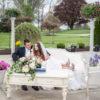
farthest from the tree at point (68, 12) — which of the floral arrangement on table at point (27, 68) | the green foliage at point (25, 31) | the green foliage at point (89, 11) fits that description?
the floral arrangement on table at point (27, 68)

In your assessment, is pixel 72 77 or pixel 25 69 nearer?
pixel 25 69

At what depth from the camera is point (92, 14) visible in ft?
23.7

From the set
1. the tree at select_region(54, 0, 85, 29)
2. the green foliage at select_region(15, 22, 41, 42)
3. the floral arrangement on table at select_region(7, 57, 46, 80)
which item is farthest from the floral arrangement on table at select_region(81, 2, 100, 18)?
the tree at select_region(54, 0, 85, 29)

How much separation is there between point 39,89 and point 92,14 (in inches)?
149

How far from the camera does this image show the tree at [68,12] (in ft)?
125

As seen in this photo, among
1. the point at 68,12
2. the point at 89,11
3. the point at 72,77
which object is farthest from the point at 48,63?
the point at 68,12

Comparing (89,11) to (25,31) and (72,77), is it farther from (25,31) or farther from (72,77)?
(25,31)

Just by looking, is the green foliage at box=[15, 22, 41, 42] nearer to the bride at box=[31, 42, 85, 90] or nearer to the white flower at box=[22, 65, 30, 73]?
the bride at box=[31, 42, 85, 90]

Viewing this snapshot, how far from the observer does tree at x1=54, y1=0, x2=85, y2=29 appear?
3800cm

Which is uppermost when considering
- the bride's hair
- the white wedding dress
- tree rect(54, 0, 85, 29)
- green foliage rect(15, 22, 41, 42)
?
tree rect(54, 0, 85, 29)

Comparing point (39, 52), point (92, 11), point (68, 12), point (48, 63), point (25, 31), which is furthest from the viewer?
point (68, 12)

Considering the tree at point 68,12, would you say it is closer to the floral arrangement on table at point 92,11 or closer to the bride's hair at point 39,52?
the floral arrangement on table at point 92,11

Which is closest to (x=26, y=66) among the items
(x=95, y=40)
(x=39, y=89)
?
(x=39, y=89)

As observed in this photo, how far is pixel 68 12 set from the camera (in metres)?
38.3
